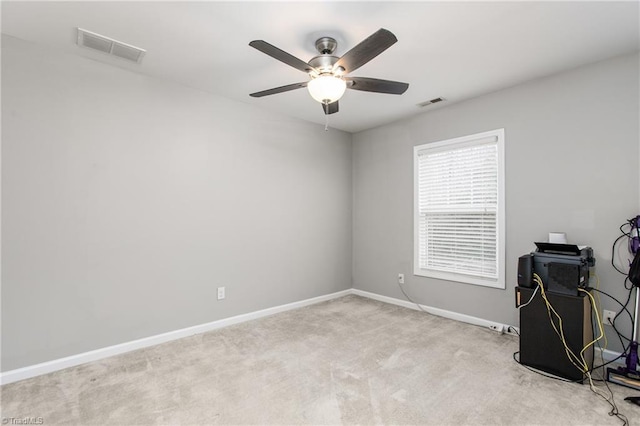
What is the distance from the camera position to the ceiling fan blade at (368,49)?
1.69 metres

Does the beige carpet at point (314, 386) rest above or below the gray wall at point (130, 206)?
below

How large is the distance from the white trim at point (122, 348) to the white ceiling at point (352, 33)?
8.17ft

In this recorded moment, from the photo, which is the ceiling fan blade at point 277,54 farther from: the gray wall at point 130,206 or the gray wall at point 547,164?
the gray wall at point 547,164

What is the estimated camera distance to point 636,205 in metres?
2.46

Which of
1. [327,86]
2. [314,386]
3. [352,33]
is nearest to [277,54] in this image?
[327,86]

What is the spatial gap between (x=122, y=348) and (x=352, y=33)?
128 inches

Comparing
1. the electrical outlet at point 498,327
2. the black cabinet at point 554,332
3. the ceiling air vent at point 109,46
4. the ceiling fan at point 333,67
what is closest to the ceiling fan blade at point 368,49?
the ceiling fan at point 333,67

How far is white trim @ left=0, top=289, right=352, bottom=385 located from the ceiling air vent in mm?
2485

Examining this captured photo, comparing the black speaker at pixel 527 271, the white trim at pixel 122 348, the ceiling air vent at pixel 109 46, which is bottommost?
the white trim at pixel 122 348

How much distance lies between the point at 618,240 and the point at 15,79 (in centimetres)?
494

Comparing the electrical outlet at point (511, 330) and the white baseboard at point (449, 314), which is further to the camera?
the electrical outlet at point (511, 330)

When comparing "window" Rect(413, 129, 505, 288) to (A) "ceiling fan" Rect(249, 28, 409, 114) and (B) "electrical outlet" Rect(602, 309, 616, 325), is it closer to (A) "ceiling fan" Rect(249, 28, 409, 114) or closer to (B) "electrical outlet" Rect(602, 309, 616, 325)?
(B) "electrical outlet" Rect(602, 309, 616, 325)

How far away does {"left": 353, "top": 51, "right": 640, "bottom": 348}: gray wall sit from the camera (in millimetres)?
2541

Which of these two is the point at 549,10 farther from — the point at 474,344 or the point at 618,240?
the point at 474,344
